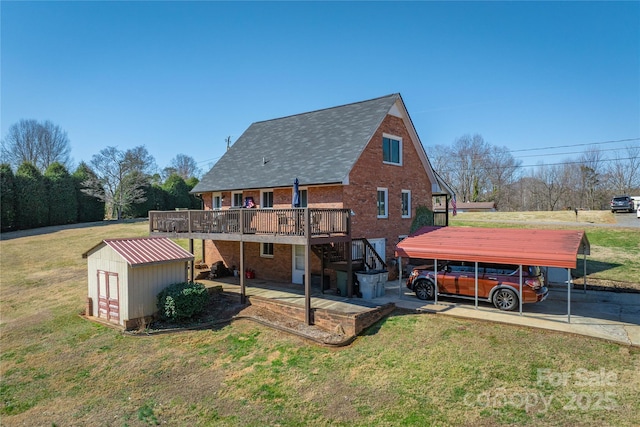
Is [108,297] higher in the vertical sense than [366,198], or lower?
lower

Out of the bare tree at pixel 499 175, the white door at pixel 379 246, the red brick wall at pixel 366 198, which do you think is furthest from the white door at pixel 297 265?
the bare tree at pixel 499 175

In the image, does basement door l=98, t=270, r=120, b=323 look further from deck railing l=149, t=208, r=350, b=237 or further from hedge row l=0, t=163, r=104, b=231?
hedge row l=0, t=163, r=104, b=231

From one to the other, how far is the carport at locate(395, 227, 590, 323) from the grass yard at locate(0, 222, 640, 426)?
207 cm

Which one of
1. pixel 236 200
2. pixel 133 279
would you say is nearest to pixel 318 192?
pixel 236 200

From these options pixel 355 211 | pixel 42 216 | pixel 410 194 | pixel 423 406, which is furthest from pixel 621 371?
pixel 42 216

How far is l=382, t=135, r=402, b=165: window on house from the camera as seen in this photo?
1870 cm

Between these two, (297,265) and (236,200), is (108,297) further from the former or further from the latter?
(297,265)

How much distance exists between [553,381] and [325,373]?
207 inches

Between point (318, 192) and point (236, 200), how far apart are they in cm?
537

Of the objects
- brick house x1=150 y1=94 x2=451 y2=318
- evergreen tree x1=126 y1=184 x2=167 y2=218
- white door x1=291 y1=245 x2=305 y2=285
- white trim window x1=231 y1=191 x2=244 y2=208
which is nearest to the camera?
brick house x1=150 y1=94 x2=451 y2=318

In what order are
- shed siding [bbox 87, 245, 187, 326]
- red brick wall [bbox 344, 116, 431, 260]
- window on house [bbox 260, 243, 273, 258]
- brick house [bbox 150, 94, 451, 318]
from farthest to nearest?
window on house [bbox 260, 243, 273, 258]
red brick wall [bbox 344, 116, 431, 260]
brick house [bbox 150, 94, 451, 318]
shed siding [bbox 87, 245, 187, 326]

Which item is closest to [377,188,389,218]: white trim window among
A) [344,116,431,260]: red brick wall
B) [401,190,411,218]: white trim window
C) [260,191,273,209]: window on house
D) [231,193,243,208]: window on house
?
[344,116,431,260]: red brick wall

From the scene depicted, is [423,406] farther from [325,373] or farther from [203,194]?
[203,194]

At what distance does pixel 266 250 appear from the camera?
62.4 feet
